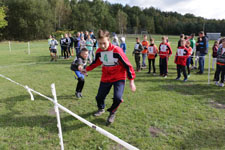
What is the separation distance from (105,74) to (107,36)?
0.90m

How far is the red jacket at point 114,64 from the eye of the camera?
3.63 m

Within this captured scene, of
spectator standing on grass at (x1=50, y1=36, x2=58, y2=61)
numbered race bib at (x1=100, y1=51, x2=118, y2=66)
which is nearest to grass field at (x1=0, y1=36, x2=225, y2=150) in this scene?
numbered race bib at (x1=100, y1=51, x2=118, y2=66)

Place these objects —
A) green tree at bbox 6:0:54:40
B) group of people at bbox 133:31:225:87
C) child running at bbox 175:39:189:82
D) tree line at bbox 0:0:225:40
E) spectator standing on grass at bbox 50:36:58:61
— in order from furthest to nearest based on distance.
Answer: tree line at bbox 0:0:225:40, green tree at bbox 6:0:54:40, spectator standing on grass at bbox 50:36:58:61, child running at bbox 175:39:189:82, group of people at bbox 133:31:225:87

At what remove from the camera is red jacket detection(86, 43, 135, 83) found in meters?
3.63

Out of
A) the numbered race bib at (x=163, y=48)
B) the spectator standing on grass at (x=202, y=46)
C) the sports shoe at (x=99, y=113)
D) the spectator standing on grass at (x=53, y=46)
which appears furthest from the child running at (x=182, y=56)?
the spectator standing on grass at (x=53, y=46)

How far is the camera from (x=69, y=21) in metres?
64.8

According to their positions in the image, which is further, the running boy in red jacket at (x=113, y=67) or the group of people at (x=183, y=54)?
the group of people at (x=183, y=54)

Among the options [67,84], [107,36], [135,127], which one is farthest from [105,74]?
[67,84]

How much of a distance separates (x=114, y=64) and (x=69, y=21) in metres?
66.3

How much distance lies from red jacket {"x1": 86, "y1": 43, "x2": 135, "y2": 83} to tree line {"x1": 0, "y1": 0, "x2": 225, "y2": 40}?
51.5m

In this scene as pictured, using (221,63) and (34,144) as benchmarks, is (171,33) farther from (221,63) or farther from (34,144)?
(34,144)

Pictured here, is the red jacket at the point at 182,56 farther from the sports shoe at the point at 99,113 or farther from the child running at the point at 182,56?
the sports shoe at the point at 99,113

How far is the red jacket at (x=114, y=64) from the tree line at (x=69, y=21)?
2027 inches

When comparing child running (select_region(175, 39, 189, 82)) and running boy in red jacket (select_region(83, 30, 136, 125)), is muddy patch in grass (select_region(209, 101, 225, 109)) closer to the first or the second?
child running (select_region(175, 39, 189, 82))
